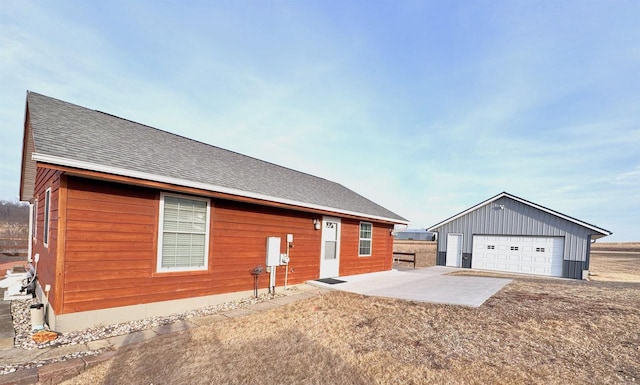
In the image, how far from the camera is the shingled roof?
4.92 metres

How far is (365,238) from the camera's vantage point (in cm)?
1255

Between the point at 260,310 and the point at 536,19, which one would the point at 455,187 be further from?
the point at 260,310

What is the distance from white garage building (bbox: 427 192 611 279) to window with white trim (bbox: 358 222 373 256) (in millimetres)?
9311

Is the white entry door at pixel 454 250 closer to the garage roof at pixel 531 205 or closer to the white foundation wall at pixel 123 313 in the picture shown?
the garage roof at pixel 531 205

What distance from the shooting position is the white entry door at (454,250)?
19484 mm

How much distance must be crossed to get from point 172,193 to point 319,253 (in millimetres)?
5401

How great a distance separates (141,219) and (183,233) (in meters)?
0.85

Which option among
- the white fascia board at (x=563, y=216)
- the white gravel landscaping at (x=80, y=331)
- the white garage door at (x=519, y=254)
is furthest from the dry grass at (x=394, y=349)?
the white garage door at (x=519, y=254)

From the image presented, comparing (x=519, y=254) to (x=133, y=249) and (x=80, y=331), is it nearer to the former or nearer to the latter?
(x=133, y=249)

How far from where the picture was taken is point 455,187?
28328 millimetres

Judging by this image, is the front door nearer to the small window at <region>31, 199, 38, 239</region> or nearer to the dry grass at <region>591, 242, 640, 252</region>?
the small window at <region>31, 199, 38, 239</region>

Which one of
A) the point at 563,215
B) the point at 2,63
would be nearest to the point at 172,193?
the point at 2,63

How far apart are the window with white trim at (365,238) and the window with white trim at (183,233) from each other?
7.05 meters

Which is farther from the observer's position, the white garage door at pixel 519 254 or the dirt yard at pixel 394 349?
the white garage door at pixel 519 254
